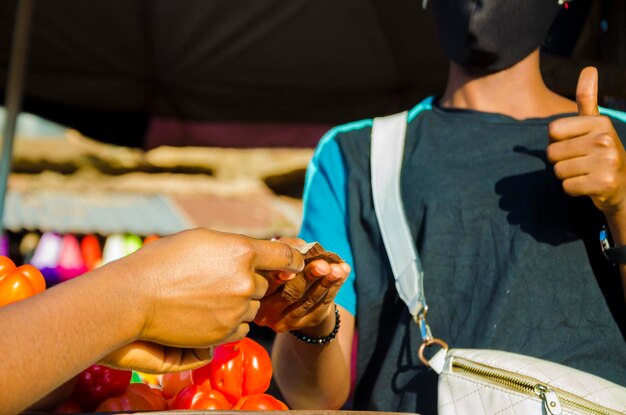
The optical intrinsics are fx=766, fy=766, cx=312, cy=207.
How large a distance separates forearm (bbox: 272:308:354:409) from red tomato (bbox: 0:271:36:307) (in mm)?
645

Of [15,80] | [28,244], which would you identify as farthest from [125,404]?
[28,244]

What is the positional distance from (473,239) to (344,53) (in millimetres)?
2479

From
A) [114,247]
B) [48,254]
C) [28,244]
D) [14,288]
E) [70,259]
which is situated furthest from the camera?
[28,244]

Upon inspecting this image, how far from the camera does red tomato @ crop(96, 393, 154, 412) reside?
1232mm

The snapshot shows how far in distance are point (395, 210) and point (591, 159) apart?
1.50 ft

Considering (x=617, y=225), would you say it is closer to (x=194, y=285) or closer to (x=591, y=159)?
(x=591, y=159)

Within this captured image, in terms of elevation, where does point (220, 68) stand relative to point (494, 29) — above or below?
above

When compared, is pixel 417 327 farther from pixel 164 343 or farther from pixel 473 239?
pixel 164 343

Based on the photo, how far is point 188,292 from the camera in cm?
104

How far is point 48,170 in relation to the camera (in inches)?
485

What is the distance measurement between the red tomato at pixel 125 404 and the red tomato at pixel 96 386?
3cm

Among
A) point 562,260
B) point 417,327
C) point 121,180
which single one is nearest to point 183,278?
point 417,327

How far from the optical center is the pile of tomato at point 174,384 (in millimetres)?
1236

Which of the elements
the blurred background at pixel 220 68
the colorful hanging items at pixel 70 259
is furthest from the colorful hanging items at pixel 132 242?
the blurred background at pixel 220 68
